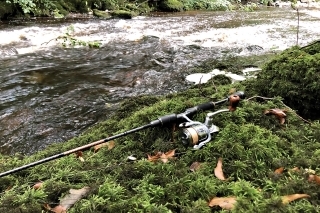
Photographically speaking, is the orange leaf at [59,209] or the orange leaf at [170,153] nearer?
the orange leaf at [59,209]

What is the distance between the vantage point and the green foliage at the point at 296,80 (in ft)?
11.8

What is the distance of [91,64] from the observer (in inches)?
346

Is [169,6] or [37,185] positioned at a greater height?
[169,6]

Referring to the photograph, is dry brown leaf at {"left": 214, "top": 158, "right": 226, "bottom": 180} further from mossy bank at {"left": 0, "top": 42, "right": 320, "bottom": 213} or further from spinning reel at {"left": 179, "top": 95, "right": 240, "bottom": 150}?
spinning reel at {"left": 179, "top": 95, "right": 240, "bottom": 150}

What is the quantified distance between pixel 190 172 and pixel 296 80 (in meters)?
1.97

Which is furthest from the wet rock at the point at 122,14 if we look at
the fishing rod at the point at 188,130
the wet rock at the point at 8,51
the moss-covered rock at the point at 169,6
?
the fishing rod at the point at 188,130

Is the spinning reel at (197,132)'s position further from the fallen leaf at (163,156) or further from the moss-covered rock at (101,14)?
the moss-covered rock at (101,14)

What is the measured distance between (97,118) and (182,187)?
3551 mm

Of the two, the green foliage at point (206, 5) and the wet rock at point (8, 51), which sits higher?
the green foliage at point (206, 5)

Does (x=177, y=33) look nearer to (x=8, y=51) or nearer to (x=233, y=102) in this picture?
(x=8, y=51)

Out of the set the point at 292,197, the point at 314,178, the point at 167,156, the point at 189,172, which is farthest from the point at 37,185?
the point at 314,178

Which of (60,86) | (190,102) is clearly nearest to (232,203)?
(190,102)

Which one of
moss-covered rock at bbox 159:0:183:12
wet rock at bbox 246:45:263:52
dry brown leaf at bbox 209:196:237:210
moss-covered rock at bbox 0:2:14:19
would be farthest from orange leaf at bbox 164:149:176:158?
moss-covered rock at bbox 159:0:183:12

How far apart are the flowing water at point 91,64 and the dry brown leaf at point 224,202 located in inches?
132
